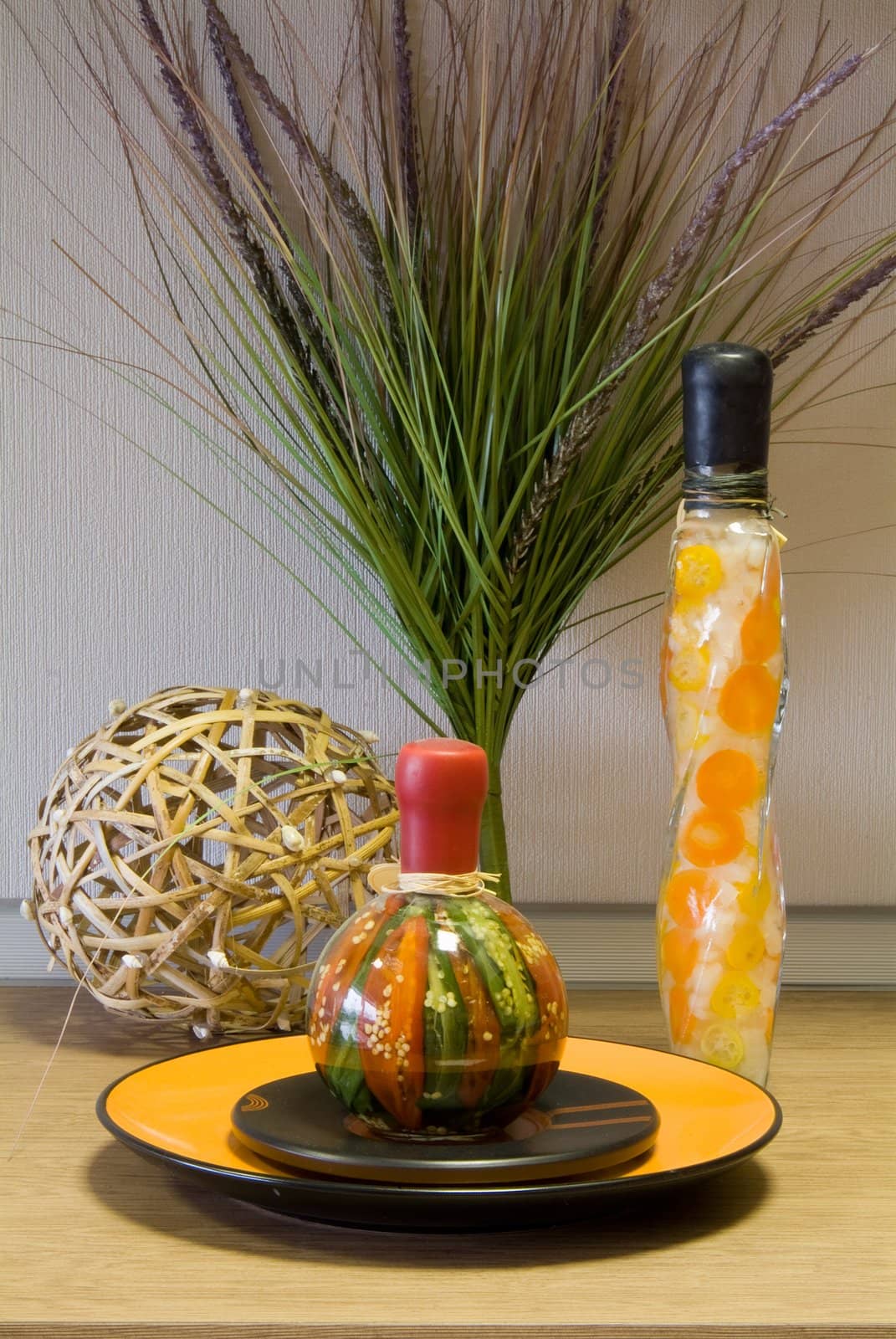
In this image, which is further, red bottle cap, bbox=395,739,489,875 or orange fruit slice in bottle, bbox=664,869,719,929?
orange fruit slice in bottle, bbox=664,869,719,929

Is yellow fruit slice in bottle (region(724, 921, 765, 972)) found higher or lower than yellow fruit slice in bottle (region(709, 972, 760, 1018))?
higher

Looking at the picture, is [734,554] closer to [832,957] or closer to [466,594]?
[466,594]

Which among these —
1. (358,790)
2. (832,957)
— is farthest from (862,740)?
(358,790)

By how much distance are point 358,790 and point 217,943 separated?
0.37ft

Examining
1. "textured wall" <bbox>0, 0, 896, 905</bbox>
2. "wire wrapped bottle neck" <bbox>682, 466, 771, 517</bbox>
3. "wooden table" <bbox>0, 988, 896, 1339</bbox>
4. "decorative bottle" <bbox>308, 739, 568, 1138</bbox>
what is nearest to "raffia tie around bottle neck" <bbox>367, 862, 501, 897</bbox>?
"decorative bottle" <bbox>308, 739, 568, 1138</bbox>

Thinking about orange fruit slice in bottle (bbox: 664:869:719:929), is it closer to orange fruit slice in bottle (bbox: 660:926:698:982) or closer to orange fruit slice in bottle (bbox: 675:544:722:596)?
orange fruit slice in bottle (bbox: 660:926:698:982)

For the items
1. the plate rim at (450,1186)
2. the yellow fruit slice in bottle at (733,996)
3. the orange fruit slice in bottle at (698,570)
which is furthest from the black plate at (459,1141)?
the orange fruit slice in bottle at (698,570)

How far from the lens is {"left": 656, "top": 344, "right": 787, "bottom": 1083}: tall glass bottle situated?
23.0 inches

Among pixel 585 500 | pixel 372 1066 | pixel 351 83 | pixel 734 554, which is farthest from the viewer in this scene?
pixel 351 83

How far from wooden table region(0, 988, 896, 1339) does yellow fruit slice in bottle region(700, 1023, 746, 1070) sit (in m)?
0.06

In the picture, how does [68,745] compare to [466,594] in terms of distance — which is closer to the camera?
[466,594]

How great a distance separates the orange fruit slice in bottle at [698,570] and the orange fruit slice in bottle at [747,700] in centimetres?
4

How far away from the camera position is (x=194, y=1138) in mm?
439

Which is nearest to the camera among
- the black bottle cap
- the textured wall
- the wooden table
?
the wooden table
